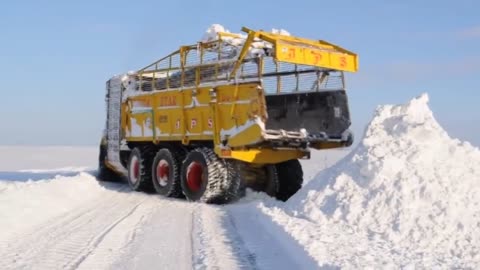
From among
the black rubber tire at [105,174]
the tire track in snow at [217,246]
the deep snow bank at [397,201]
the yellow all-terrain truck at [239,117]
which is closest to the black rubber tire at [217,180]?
the yellow all-terrain truck at [239,117]

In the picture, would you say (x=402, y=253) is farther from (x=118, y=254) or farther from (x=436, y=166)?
(x=118, y=254)

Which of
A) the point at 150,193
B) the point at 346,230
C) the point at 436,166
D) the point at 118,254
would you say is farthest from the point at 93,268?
the point at 150,193

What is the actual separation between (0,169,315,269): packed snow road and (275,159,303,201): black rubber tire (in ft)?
5.43

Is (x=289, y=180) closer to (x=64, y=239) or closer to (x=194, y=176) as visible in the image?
(x=194, y=176)

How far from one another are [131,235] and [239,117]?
3.55 m

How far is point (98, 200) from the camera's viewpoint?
Answer: 11609 mm

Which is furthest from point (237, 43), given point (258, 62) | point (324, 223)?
point (324, 223)

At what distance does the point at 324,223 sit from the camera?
7473 millimetres

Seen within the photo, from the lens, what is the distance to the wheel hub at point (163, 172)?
41.9 ft

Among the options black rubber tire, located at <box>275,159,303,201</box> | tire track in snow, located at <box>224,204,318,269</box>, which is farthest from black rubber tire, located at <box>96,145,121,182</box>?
tire track in snow, located at <box>224,204,318,269</box>

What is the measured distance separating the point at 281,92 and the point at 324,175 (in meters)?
2.90

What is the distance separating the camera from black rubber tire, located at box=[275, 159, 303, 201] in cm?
1188

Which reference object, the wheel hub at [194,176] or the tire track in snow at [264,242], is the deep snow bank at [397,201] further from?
the wheel hub at [194,176]

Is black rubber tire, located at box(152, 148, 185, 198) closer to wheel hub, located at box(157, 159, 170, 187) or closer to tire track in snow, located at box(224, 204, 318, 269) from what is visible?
wheel hub, located at box(157, 159, 170, 187)
